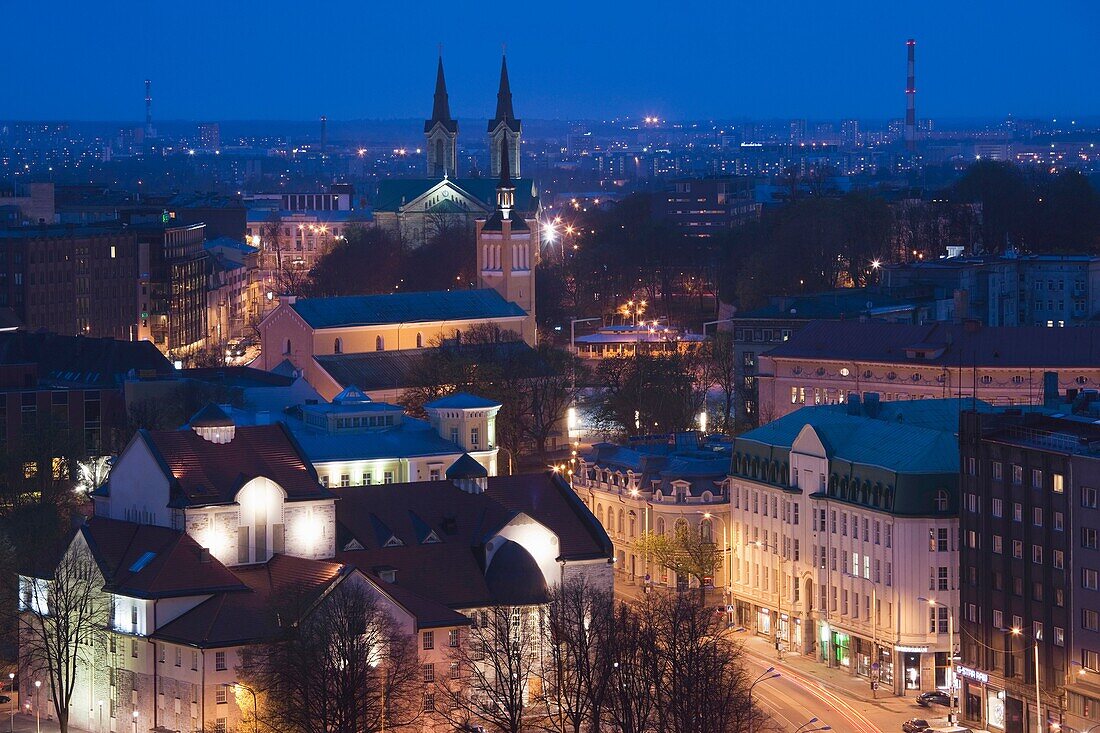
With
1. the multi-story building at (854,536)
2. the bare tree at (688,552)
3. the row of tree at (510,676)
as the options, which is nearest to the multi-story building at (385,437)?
the bare tree at (688,552)

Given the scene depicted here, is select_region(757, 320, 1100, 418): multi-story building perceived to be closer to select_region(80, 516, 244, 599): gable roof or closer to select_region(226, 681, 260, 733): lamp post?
select_region(80, 516, 244, 599): gable roof

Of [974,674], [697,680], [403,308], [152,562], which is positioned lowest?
[974,674]

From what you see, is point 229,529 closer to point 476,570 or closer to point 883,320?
point 476,570

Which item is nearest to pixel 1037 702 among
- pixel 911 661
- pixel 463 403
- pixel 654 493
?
pixel 911 661

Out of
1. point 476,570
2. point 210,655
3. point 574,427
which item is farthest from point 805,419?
point 574,427

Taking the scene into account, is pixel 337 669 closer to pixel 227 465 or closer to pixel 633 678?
pixel 633 678

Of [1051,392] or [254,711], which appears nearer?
[254,711]
